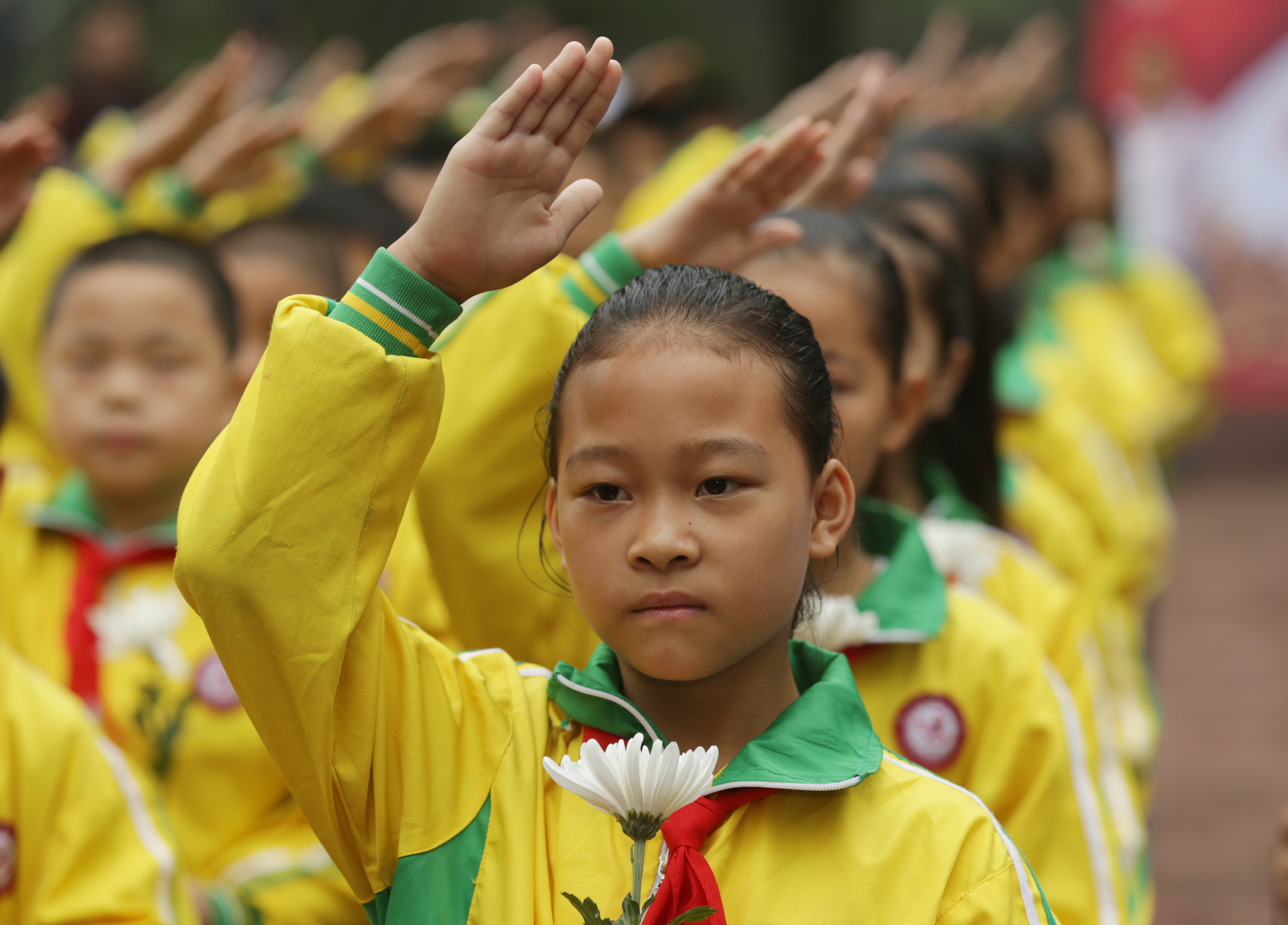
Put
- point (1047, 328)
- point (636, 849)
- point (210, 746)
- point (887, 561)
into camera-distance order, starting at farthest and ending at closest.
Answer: point (1047, 328)
point (210, 746)
point (887, 561)
point (636, 849)

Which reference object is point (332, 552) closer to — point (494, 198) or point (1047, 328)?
point (494, 198)

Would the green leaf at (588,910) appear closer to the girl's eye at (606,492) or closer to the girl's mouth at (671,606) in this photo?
the girl's mouth at (671,606)

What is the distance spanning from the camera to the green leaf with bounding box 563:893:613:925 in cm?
138

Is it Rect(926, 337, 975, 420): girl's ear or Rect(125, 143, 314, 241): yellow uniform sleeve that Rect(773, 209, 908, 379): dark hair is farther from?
Rect(125, 143, 314, 241): yellow uniform sleeve

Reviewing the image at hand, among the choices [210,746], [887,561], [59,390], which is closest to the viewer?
[887,561]

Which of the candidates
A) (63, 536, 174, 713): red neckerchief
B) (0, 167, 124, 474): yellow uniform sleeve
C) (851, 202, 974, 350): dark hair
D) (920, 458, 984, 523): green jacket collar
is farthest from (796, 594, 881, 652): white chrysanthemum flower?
(0, 167, 124, 474): yellow uniform sleeve

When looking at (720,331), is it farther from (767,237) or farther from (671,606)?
(767,237)

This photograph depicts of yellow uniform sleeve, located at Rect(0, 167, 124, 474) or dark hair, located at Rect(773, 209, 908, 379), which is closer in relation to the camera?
dark hair, located at Rect(773, 209, 908, 379)

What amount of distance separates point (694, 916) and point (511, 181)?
28.1 inches

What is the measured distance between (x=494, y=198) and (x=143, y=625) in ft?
4.48

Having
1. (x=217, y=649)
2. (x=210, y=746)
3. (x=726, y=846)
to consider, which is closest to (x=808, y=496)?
(x=726, y=846)

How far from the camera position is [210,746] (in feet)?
8.28

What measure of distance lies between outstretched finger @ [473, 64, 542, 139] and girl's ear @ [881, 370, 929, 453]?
1.05 meters

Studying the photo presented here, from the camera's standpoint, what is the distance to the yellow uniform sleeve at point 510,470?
2.08 meters
